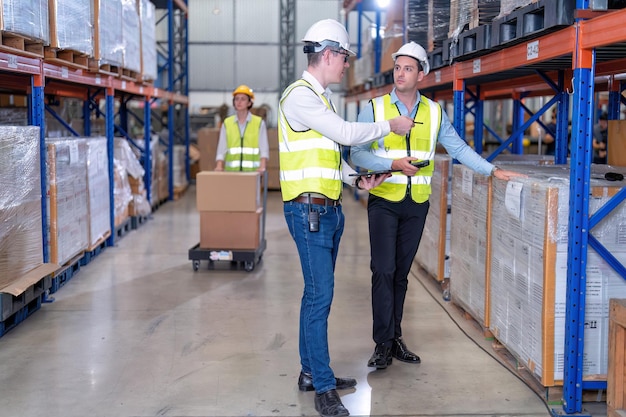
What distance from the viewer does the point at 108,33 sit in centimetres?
864

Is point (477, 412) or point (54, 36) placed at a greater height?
point (54, 36)

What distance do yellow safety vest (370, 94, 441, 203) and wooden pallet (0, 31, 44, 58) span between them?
291 centimetres

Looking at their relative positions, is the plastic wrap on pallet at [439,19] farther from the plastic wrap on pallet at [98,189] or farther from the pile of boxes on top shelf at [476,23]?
the plastic wrap on pallet at [98,189]

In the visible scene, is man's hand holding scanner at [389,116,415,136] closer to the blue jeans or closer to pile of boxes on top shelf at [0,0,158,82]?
the blue jeans

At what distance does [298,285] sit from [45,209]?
2.62 metres

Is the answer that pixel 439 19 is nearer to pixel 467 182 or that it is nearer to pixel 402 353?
pixel 467 182

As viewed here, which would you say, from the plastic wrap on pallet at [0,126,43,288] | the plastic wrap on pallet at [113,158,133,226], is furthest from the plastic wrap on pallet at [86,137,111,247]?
the plastic wrap on pallet at [0,126,43,288]

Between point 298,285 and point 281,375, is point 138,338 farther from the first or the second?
point 298,285

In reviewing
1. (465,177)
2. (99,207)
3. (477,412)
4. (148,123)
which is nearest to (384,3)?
(148,123)

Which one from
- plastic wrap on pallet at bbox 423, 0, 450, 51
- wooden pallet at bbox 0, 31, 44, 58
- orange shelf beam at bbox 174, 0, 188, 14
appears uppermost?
orange shelf beam at bbox 174, 0, 188, 14

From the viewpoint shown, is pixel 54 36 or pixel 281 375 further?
pixel 54 36

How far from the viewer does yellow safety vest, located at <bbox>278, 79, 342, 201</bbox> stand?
3998 millimetres

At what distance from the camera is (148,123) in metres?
12.6

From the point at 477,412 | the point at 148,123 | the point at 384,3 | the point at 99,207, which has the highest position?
the point at 384,3
